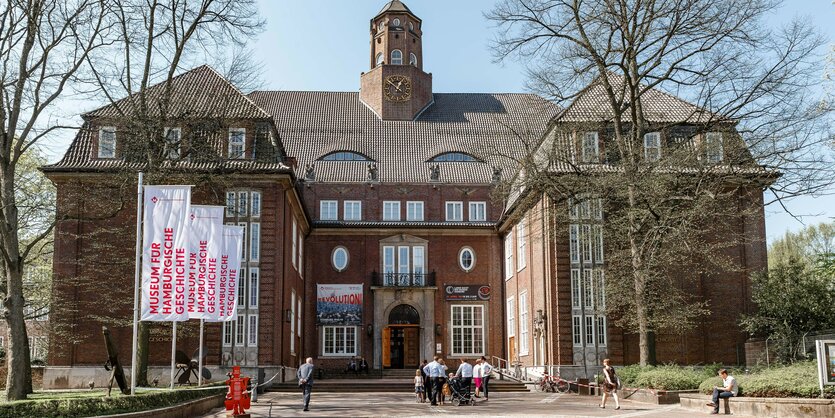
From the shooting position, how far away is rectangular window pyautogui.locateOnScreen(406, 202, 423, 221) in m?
44.1

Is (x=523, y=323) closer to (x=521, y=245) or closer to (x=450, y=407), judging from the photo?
(x=521, y=245)

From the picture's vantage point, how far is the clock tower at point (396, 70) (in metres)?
48.5

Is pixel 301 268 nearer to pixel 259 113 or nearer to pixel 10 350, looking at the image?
pixel 259 113

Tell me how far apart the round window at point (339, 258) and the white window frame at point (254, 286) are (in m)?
11.1

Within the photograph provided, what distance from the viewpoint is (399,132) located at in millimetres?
47281

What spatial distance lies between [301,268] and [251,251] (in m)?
9.33

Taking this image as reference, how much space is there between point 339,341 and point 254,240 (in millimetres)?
11614

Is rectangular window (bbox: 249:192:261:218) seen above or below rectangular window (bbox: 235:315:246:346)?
above

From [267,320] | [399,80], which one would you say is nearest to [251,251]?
[267,320]

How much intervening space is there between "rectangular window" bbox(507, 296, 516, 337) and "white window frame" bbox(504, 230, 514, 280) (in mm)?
1304

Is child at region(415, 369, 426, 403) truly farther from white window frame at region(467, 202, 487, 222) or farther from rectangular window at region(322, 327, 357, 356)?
white window frame at region(467, 202, 487, 222)

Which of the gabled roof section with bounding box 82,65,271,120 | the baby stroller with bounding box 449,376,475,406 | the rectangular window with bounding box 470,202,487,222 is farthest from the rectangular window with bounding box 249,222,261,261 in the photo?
the rectangular window with bounding box 470,202,487,222

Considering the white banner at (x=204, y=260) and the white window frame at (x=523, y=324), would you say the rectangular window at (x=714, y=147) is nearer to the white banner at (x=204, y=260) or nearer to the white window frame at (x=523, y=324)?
the white window frame at (x=523, y=324)

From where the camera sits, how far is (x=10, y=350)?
19.3 metres
